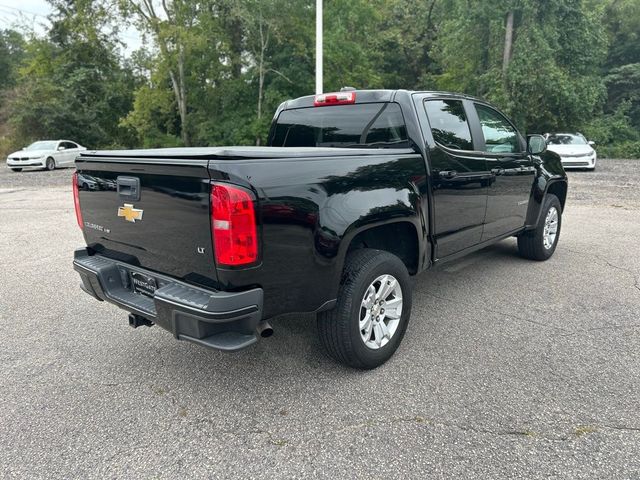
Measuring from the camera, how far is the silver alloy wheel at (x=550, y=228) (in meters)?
5.65

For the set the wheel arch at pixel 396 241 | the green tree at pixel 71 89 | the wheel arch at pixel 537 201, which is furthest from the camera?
the green tree at pixel 71 89

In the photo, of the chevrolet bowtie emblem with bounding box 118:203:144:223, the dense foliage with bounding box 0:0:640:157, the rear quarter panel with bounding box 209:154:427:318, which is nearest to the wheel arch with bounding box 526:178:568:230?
the rear quarter panel with bounding box 209:154:427:318

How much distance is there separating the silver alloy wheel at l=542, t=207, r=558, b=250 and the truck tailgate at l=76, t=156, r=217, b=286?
4584 mm

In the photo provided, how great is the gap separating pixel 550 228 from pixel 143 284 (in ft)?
16.2

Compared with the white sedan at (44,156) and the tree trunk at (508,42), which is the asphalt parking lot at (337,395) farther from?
the tree trunk at (508,42)

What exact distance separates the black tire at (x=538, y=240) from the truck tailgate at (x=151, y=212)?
4.26 metres

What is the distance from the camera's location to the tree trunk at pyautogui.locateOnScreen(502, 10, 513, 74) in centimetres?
2020

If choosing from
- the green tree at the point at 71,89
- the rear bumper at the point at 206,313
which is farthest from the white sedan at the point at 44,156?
the rear bumper at the point at 206,313

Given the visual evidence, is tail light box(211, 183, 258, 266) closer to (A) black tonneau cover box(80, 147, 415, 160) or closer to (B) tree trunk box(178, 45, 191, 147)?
(A) black tonneau cover box(80, 147, 415, 160)

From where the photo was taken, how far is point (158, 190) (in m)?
2.59

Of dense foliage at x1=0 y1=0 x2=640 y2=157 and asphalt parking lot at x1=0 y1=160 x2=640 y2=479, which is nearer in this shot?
asphalt parking lot at x1=0 y1=160 x2=640 y2=479

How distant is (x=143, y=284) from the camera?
290 cm

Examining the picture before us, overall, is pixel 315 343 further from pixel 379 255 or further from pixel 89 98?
pixel 89 98

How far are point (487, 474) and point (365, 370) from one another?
3.50ft
